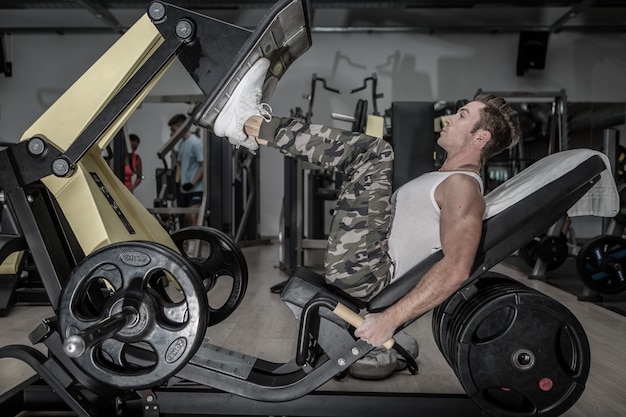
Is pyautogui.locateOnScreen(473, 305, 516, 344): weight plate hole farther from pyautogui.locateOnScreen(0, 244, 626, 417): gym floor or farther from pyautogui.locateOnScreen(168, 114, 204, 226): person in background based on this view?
pyautogui.locateOnScreen(168, 114, 204, 226): person in background

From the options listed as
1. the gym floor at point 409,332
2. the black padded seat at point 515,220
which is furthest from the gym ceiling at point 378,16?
the black padded seat at point 515,220

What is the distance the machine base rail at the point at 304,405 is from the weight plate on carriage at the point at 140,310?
9.0 inches

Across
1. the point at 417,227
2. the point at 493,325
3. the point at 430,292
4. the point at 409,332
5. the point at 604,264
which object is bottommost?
the point at 409,332

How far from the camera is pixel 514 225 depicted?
144 centimetres

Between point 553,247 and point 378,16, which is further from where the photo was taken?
point 378,16

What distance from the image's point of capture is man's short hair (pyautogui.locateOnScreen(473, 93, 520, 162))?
65.4 inches

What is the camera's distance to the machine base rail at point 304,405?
5.07 ft

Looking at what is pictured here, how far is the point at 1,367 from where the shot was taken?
2.05 m

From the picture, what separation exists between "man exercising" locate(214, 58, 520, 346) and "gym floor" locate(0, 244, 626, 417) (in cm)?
58

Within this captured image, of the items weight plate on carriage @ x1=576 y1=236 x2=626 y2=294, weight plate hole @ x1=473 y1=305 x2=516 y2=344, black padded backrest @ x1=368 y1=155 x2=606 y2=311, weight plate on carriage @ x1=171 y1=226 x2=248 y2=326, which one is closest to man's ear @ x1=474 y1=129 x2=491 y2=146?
black padded backrest @ x1=368 y1=155 x2=606 y2=311

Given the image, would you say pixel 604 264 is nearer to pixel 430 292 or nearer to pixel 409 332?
pixel 409 332

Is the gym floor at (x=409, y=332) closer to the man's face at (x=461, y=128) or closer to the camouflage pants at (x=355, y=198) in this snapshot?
A: the camouflage pants at (x=355, y=198)

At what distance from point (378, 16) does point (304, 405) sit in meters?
6.54

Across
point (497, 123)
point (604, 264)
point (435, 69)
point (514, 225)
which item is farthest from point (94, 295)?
point (435, 69)
